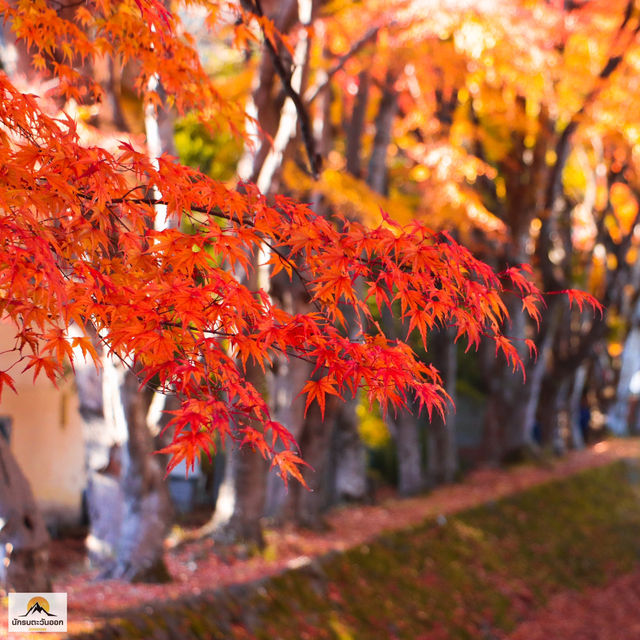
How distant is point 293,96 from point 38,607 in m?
4.46

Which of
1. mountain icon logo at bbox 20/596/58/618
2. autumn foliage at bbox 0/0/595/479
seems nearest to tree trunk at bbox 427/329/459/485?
mountain icon logo at bbox 20/596/58/618

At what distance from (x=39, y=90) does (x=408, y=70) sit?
9.18 m

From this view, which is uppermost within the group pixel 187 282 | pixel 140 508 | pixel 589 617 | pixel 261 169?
pixel 261 169

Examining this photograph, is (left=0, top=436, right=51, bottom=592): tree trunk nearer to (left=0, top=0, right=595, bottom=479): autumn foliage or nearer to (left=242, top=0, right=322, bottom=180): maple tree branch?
(left=0, top=0, right=595, bottom=479): autumn foliage

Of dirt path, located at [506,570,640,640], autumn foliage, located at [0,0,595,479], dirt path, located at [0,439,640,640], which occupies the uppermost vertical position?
autumn foliage, located at [0,0,595,479]

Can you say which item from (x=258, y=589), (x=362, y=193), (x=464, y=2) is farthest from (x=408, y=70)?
(x=258, y=589)

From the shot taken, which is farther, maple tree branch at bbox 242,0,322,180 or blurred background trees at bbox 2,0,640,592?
blurred background trees at bbox 2,0,640,592

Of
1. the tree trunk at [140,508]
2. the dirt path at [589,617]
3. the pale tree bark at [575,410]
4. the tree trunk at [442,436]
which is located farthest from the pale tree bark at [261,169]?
the pale tree bark at [575,410]

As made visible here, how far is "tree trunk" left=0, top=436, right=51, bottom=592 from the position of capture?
22.1 feet

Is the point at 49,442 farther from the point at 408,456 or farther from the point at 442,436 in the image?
the point at 442,436

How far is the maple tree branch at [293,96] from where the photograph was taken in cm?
651

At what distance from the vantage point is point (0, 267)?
130 inches

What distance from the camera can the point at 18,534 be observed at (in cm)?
683

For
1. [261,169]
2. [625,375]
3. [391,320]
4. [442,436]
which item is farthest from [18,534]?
[625,375]
